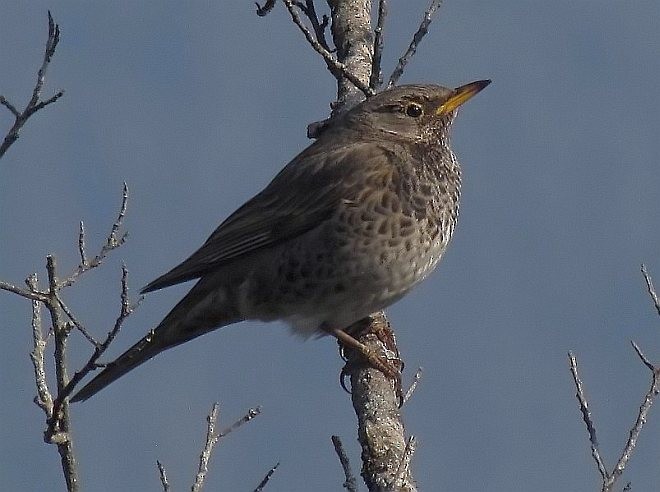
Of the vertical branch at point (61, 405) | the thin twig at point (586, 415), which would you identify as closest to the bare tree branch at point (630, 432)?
the thin twig at point (586, 415)

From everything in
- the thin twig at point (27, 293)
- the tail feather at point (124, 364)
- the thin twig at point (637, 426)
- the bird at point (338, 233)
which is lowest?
the thin twig at point (637, 426)

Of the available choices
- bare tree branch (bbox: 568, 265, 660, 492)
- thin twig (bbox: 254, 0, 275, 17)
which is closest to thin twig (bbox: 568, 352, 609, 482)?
bare tree branch (bbox: 568, 265, 660, 492)

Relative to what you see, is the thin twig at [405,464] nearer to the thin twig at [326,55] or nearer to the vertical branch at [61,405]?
the vertical branch at [61,405]

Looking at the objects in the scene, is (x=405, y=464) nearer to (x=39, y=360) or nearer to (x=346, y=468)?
(x=346, y=468)

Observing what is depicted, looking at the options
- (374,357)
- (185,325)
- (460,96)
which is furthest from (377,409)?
(460,96)

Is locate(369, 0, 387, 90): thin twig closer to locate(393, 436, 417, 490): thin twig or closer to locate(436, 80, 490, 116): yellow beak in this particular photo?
locate(436, 80, 490, 116): yellow beak

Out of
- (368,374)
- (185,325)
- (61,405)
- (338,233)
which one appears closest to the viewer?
(61,405)

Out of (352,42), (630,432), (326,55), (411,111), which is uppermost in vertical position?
(352,42)
